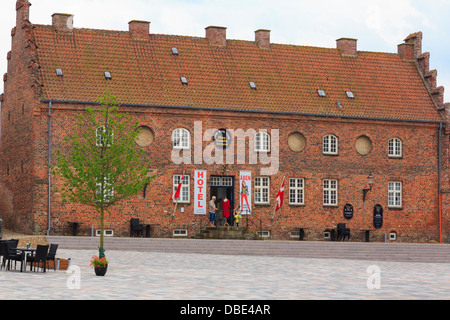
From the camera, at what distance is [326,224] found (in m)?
44.7

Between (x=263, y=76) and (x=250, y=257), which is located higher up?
(x=263, y=76)

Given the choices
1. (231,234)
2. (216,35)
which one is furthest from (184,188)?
(216,35)

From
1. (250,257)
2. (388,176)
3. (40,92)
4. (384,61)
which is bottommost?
(250,257)

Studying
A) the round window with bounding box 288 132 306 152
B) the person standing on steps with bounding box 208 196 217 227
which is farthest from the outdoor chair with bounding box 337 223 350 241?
the person standing on steps with bounding box 208 196 217 227

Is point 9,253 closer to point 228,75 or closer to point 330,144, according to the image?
point 228,75

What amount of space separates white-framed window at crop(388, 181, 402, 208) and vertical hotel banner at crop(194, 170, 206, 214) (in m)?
11.0

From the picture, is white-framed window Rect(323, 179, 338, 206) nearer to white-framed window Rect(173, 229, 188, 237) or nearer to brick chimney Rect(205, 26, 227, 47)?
white-framed window Rect(173, 229, 188, 237)

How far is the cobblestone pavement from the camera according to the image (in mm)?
17562

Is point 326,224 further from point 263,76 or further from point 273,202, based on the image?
point 263,76

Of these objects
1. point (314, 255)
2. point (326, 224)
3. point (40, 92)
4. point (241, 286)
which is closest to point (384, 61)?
point (326, 224)

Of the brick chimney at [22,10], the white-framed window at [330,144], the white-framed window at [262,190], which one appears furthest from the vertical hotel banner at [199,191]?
the brick chimney at [22,10]

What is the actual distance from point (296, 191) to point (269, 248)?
873 cm

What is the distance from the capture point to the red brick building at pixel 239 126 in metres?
40.9

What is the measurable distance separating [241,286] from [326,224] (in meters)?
25.3
